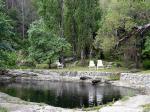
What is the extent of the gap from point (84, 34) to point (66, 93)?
19.2 meters

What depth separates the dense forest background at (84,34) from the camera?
41.6 meters

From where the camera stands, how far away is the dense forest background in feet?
136

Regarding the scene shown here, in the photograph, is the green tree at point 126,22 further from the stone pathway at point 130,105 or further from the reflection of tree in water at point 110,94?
the stone pathway at point 130,105

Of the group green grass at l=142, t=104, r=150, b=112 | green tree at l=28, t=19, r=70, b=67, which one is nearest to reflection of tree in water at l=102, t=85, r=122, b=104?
green grass at l=142, t=104, r=150, b=112

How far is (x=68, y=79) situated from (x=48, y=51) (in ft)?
28.8

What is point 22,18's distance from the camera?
235 feet

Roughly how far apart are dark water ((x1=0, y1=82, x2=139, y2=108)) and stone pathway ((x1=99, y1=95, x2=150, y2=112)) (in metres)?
3.63

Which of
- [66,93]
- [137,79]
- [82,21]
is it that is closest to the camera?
[66,93]

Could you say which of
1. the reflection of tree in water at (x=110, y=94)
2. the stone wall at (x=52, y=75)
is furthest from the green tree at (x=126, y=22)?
the reflection of tree in water at (x=110, y=94)

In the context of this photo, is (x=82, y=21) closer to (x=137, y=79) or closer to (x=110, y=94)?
(x=137, y=79)

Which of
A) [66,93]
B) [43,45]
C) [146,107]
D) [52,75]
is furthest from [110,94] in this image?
[43,45]

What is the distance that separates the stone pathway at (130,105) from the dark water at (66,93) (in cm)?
363

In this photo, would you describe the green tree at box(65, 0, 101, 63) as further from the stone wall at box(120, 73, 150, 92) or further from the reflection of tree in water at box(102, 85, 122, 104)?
the reflection of tree in water at box(102, 85, 122, 104)

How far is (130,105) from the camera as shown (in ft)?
68.4
